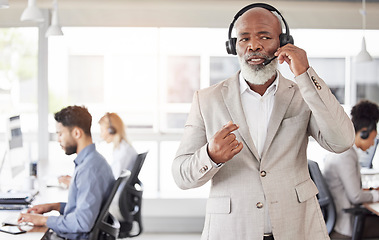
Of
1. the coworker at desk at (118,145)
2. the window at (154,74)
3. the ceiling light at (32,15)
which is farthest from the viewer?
the window at (154,74)

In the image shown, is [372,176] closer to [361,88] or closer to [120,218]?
[361,88]

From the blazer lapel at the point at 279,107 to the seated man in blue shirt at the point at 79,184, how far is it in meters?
1.61

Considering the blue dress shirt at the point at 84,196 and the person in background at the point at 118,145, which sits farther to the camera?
the person in background at the point at 118,145

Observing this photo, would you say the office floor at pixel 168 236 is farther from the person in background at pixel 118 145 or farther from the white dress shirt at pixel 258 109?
the white dress shirt at pixel 258 109

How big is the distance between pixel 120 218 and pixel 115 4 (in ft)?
8.89

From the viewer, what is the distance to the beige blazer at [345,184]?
4.09 m

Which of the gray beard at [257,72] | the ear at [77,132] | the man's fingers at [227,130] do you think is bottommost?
the ear at [77,132]

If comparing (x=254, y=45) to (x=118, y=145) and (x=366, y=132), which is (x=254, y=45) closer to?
(x=366, y=132)

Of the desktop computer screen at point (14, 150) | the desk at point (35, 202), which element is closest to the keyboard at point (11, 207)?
the desk at point (35, 202)

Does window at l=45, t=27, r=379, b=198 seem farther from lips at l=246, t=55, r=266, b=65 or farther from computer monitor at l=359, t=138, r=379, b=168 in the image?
lips at l=246, t=55, r=266, b=65

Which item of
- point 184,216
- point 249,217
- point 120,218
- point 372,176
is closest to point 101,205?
point 120,218

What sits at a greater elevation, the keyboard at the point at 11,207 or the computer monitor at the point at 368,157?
the computer monitor at the point at 368,157

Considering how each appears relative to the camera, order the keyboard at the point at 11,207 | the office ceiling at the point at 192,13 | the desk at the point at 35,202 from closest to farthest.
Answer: the desk at the point at 35,202 → the keyboard at the point at 11,207 → the office ceiling at the point at 192,13

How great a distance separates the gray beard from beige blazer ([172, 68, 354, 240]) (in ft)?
0.23
